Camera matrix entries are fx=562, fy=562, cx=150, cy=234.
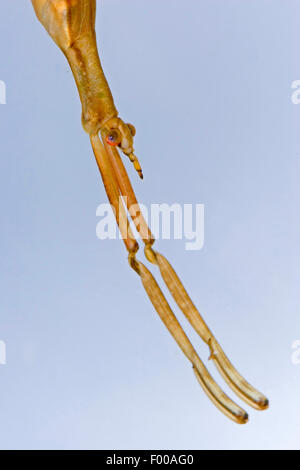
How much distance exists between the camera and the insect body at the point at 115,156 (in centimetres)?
181

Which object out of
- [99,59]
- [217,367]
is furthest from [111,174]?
[217,367]

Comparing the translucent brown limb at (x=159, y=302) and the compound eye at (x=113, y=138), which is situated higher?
the compound eye at (x=113, y=138)

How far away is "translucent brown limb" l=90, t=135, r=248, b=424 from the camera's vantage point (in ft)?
5.59

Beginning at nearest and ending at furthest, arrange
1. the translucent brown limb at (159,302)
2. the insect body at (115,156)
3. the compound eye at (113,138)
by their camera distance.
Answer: the translucent brown limb at (159,302)
the insect body at (115,156)
the compound eye at (113,138)

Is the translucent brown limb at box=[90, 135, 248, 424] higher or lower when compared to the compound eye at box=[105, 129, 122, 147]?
lower

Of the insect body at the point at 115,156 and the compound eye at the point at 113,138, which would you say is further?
the compound eye at the point at 113,138

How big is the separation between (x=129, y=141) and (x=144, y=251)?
0.43m

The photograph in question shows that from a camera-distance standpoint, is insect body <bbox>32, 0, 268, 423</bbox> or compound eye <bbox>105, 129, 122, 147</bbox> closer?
insect body <bbox>32, 0, 268, 423</bbox>

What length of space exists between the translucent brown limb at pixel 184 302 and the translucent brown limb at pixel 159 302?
0.03 m

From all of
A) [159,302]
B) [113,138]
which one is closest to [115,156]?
[113,138]

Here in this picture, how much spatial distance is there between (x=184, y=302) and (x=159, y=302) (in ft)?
0.28

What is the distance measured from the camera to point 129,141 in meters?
2.10

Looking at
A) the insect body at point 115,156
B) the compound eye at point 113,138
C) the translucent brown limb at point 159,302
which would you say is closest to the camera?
the translucent brown limb at point 159,302

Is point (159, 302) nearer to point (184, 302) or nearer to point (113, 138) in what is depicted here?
point (184, 302)
